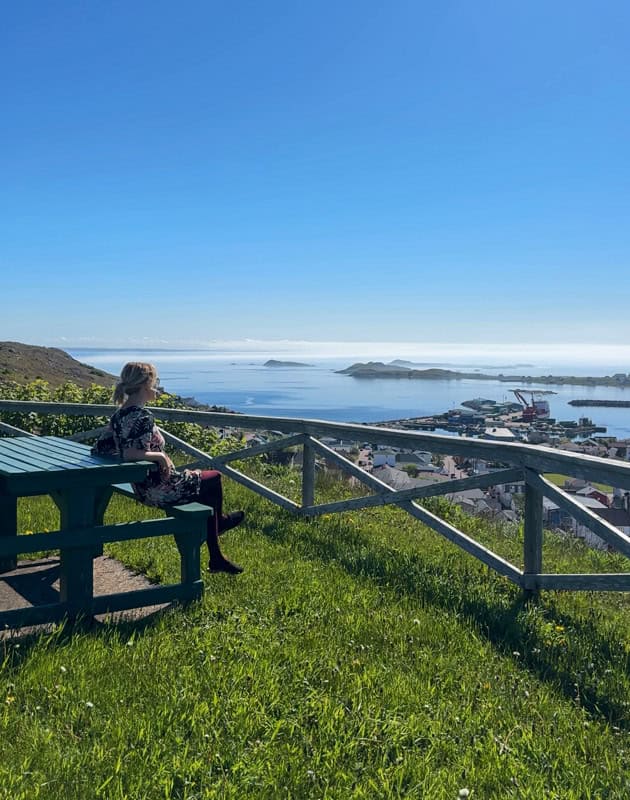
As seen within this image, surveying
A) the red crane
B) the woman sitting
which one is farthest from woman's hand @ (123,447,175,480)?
the red crane

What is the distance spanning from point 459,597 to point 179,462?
6.60 m

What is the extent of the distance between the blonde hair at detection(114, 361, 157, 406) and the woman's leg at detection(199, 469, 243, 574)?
2.64 ft

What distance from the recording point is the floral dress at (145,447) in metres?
4.41

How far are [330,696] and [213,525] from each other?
1.97 metres

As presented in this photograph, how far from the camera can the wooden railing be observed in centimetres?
409

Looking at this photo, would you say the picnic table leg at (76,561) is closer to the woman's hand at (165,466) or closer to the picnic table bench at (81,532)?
the picnic table bench at (81,532)

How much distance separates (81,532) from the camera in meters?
3.89

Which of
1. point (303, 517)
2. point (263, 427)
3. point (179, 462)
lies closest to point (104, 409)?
point (179, 462)

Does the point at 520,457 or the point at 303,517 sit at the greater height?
the point at 520,457

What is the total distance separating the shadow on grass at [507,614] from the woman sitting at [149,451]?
3.54 feet

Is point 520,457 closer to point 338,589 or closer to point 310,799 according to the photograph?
point 338,589

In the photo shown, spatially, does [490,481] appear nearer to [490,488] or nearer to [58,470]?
[490,488]

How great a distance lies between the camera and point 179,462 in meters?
10.4

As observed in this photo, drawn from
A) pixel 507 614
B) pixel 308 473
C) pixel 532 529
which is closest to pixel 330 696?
pixel 507 614
